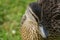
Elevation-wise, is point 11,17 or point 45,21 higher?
point 45,21

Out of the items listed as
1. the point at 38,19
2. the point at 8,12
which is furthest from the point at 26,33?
the point at 8,12

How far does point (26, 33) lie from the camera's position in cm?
368

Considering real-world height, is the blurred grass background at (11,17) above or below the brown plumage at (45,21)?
below

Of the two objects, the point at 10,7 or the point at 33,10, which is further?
the point at 10,7

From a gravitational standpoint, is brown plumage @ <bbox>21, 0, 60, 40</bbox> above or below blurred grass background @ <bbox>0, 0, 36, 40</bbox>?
above

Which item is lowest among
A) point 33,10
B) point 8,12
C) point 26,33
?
point 8,12

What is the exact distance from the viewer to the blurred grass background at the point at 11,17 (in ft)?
16.5

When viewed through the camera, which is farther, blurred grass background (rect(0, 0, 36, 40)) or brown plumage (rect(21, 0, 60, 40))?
blurred grass background (rect(0, 0, 36, 40))

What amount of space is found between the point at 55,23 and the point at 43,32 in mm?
189

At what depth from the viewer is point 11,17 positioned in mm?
5793

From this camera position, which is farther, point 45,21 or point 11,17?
point 11,17

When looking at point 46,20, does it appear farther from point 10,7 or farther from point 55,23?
point 10,7

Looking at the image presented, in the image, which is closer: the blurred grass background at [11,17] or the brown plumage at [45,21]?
the brown plumage at [45,21]

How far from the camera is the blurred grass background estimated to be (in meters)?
5.04
